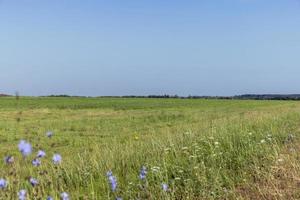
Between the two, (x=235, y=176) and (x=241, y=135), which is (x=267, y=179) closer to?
(x=235, y=176)

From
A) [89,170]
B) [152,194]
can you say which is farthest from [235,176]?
[89,170]

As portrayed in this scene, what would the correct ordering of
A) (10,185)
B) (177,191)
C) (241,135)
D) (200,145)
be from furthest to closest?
1. (241,135)
2. (200,145)
3. (177,191)
4. (10,185)

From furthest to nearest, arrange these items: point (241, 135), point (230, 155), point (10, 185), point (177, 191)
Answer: point (241, 135)
point (230, 155)
point (177, 191)
point (10, 185)

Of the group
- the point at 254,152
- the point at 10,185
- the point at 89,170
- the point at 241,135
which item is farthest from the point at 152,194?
the point at 241,135

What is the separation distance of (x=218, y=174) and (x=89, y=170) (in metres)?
1.64

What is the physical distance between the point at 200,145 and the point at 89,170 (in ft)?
5.71

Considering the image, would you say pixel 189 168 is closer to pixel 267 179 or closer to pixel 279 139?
pixel 267 179

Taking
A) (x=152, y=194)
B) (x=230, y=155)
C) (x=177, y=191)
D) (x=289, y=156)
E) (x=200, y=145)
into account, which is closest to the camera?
(x=152, y=194)

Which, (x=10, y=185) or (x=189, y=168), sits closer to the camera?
(x=10, y=185)

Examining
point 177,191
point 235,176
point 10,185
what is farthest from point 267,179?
point 10,185

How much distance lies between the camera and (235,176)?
568 cm

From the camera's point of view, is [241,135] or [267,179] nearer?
[267,179]

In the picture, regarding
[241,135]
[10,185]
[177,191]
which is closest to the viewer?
[10,185]

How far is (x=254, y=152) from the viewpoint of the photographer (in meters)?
6.59
